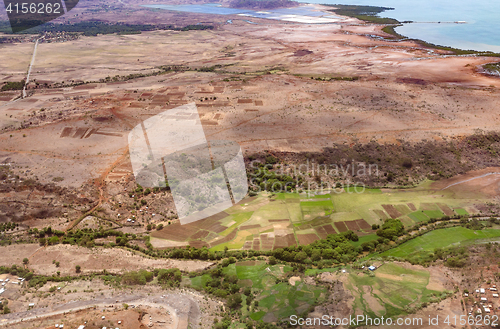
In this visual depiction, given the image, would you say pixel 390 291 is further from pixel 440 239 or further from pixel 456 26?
pixel 456 26

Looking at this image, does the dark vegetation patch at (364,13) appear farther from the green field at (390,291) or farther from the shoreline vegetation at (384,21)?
the green field at (390,291)

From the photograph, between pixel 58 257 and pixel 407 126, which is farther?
pixel 407 126

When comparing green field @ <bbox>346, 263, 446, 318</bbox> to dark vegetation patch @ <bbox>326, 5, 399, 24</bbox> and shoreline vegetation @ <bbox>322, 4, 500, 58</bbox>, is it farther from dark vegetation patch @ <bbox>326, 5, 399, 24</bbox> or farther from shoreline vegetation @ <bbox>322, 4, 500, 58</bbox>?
dark vegetation patch @ <bbox>326, 5, 399, 24</bbox>

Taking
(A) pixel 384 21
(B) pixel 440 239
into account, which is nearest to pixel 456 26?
(A) pixel 384 21

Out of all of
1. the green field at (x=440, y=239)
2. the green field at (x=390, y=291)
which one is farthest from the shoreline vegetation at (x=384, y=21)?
the green field at (x=390, y=291)

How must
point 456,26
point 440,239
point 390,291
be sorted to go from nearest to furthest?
point 390,291 < point 440,239 < point 456,26

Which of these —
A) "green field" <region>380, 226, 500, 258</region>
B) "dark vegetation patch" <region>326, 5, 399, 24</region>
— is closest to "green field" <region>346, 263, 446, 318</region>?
"green field" <region>380, 226, 500, 258</region>

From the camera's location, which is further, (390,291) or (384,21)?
(384,21)

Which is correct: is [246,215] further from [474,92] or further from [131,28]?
[131,28]

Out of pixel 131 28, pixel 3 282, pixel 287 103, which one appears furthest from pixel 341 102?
pixel 131 28
